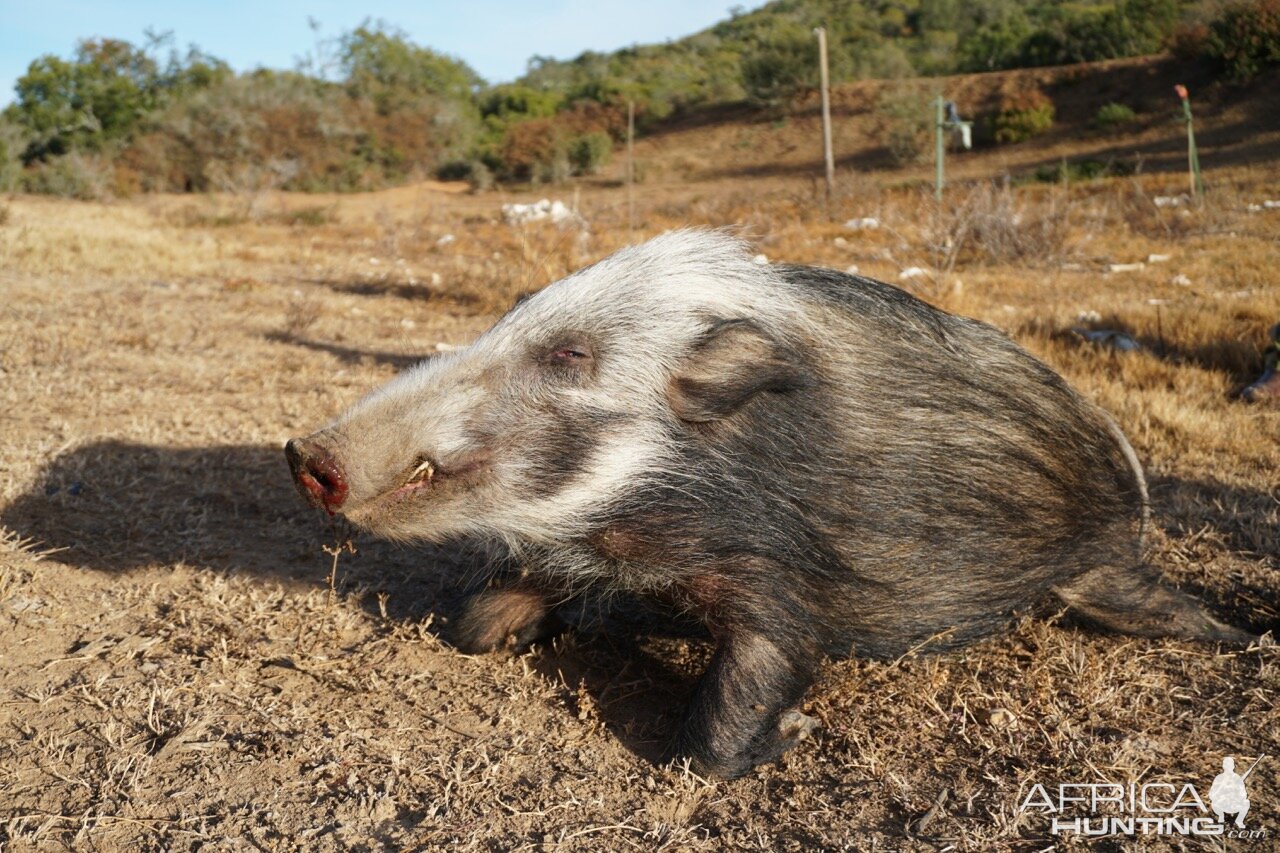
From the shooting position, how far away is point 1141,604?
3.05 meters

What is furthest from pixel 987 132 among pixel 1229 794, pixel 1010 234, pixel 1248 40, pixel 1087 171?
pixel 1229 794

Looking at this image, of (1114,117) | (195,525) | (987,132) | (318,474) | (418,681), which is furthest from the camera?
(987,132)

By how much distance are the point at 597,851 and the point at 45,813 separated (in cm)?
118

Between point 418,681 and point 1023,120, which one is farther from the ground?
point 1023,120

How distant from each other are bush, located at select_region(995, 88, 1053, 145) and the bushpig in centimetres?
2645

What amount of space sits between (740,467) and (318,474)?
1.04 meters

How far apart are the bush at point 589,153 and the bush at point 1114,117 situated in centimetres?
1374

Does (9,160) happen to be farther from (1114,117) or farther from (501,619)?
(1114,117)

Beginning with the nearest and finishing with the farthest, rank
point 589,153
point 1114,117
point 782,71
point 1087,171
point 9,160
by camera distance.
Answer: point 1087,171 → point 9,160 → point 1114,117 → point 589,153 → point 782,71

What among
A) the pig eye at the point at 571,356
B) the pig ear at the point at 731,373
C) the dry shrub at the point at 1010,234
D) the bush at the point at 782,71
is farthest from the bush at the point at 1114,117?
the pig eye at the point at 571,356

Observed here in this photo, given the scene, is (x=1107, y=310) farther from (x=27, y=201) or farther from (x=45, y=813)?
(x=27, y=201)

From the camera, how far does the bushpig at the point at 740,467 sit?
8.23 ft

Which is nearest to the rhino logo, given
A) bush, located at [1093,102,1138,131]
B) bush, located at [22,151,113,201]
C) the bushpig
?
the bushpig

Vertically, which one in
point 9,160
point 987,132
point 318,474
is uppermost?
point 9,160
